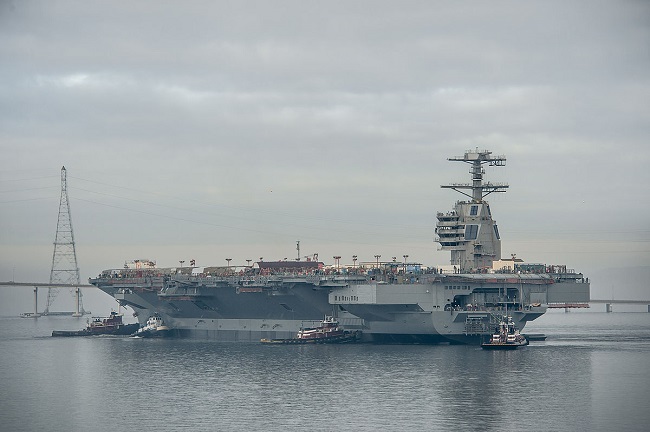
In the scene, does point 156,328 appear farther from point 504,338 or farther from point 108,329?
point 504,338

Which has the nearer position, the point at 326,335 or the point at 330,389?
the point at 330,389

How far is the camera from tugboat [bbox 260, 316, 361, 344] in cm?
7938

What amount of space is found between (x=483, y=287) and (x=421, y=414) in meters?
30.2

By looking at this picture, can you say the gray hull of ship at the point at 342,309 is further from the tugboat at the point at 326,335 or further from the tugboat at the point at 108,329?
the tugboat at the point at 108,329

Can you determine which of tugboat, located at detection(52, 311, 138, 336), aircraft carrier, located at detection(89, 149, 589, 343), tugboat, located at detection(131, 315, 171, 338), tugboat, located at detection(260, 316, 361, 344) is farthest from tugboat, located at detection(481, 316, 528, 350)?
tugboat, located at detection(52, 311, 138, 336)

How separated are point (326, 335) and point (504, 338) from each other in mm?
13552

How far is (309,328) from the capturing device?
81.9 m

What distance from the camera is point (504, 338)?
2879 inches

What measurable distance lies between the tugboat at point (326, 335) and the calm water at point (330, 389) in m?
1.40

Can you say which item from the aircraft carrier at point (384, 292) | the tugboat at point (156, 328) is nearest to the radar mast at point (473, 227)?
the aircraft carrier at point (384, 292)

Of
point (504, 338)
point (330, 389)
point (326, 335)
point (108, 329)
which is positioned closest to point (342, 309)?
point (326, 335)

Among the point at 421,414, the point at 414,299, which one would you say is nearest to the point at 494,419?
the point at 421,414

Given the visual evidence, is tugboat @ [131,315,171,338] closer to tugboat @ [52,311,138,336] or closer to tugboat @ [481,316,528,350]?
tugboat @ [52,311,138,336]

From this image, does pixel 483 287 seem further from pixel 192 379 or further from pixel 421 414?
pixel 421 414
